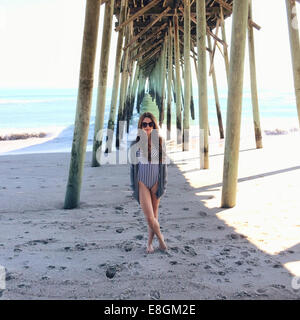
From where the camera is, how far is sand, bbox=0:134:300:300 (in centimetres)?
238

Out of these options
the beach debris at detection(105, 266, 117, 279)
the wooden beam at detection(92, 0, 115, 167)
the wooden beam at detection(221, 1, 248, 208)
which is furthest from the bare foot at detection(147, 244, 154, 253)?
the wooden beam at detection(92, 0, 115, 167)

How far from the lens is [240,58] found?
149 inches

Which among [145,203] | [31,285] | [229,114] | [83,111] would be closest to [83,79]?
[83,111]

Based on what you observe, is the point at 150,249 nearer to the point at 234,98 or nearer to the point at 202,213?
the point at 202,213

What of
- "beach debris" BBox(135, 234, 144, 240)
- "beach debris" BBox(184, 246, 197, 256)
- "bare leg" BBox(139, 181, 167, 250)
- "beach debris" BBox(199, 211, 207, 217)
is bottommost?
"beach debris" BBox(184, 246, 197, 256)

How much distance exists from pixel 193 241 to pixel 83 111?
1587mm

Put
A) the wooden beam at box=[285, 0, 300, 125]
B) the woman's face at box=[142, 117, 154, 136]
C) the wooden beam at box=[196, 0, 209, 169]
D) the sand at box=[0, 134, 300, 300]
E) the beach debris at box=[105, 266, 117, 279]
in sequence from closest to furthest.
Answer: the sand at box=[0, 134, 300, 300], the beach debris at box=[105, 266, 117, 279], the woman's face at box=[142, 117, 154, 136], the wooden beam at box=[285, 0, 300, 125], the wooden beam at box=[196, 0, 209, 169]

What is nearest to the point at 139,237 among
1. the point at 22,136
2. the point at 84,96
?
the point at 84,96

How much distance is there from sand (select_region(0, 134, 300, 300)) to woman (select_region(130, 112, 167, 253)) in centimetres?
37

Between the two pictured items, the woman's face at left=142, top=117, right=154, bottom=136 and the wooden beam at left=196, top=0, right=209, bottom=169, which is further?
the wooden beam at left=196, top=0, right=209, bottom=169

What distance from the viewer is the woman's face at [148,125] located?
2.77m

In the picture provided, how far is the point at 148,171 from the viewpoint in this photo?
2836mm

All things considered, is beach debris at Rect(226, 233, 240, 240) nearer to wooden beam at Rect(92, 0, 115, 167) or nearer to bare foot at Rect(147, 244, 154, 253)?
bare foot at Rect(147, 244, 154, 253)

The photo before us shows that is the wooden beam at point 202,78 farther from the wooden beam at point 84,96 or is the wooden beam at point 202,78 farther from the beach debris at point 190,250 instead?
the beach debris at point 190,250
